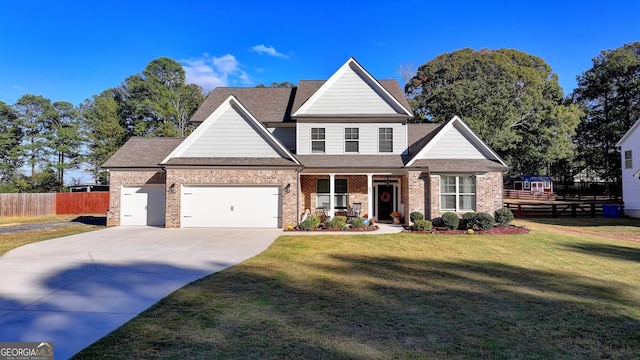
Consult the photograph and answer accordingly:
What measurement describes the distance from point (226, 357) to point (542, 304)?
209 inches

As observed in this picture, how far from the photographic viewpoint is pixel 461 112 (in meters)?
33.7

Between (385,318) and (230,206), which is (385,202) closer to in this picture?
(230,206)

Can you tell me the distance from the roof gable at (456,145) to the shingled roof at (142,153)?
45.1 feet

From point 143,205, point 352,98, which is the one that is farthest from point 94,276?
point 352,98

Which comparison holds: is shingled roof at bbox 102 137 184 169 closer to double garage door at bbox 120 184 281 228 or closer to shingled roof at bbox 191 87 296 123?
shingled roof at bbox 191 87 296 123

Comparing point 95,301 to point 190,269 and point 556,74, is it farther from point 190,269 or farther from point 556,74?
point 556,74

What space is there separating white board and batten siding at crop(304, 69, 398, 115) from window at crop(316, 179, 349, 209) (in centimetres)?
374

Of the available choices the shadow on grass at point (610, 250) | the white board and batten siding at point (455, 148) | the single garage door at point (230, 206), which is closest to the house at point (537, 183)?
the white board and batten siding at point (455, 148)

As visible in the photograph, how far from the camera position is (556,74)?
4044cm

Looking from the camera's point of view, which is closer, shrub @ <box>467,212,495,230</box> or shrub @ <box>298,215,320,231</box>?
shrub @ <box>467,212,495,230</box>

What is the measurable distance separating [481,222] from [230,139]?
12.2 metres

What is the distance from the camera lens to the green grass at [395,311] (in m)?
4.07

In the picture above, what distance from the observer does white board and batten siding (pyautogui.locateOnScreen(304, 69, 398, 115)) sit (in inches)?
709

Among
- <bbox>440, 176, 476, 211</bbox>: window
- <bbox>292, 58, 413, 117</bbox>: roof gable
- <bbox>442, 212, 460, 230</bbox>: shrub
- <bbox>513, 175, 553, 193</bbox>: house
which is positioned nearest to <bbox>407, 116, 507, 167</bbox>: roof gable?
<bbox>440, 176, 476, 211</bbox>: window
